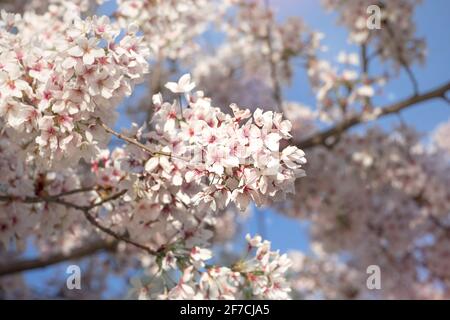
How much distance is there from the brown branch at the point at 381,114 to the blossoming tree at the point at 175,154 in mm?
17

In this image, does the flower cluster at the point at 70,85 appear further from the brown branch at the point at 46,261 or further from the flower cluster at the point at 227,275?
the brown branch at the point at 46,261

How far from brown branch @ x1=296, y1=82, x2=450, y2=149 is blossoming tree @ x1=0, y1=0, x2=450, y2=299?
0.05ft

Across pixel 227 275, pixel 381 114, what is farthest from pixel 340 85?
pixel 227 275

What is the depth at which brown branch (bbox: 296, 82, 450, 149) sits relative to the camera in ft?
19.4

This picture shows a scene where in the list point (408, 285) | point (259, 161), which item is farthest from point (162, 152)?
point (408, 285)

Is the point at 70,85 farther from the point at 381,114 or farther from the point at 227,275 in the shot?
the point at 381,114

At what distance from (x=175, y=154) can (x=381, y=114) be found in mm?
4091

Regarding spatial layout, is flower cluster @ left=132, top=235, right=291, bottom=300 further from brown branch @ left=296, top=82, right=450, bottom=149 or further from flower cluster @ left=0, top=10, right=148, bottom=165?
brown branch @ left=296, top=82, right=450, bottom=149

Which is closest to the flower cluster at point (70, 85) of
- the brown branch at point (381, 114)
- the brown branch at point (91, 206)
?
the brown branch at point (91, 206)

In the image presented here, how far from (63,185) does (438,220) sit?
5843 millimetres

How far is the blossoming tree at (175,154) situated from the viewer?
260cm

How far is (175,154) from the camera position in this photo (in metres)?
2.89

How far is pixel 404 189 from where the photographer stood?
7695 millimetres
